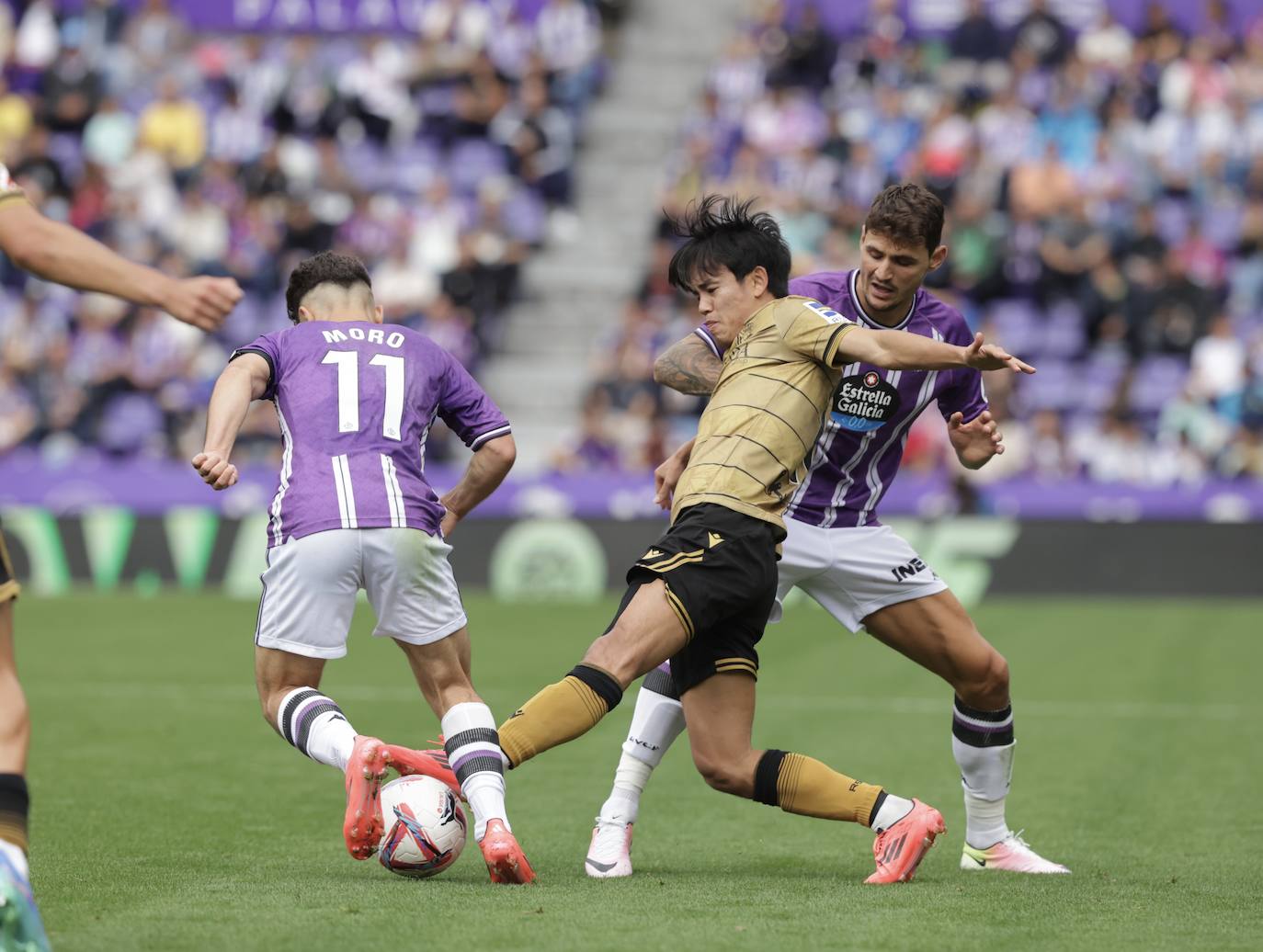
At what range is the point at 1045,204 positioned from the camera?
64.2 feet

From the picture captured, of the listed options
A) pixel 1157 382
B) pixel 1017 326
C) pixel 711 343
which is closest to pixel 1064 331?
pixel 1017 326

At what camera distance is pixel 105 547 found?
17938 mm

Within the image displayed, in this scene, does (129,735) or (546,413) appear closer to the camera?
(129,735)

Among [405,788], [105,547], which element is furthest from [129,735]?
Answer: [105,547]

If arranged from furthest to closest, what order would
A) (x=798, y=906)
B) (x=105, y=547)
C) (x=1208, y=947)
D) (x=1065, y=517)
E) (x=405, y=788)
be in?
(x=105, y=547) < (x=1065, y=517) < (x=405, y=788) < (x=798, y=906) < (x=1208, y=947)

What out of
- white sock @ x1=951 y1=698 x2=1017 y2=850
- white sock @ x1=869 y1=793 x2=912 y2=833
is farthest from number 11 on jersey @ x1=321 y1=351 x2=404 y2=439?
white sock @ x1=951 y1=698 x2=1017 y2=850

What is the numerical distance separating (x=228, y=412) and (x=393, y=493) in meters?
0.60

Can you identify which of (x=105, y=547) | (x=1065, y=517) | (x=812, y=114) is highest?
(x=812, y=114)

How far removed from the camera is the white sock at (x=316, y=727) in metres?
5.56

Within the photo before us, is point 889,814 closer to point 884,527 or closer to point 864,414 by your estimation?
point 884,527

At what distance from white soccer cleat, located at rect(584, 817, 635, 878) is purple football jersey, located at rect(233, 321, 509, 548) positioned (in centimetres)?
118

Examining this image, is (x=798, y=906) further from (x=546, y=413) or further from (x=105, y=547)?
(x=546, y=413)

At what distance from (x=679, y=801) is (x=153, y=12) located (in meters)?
19.1

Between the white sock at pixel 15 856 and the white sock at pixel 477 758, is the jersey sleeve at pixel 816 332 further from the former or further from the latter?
the white sock at pixel 15 856
